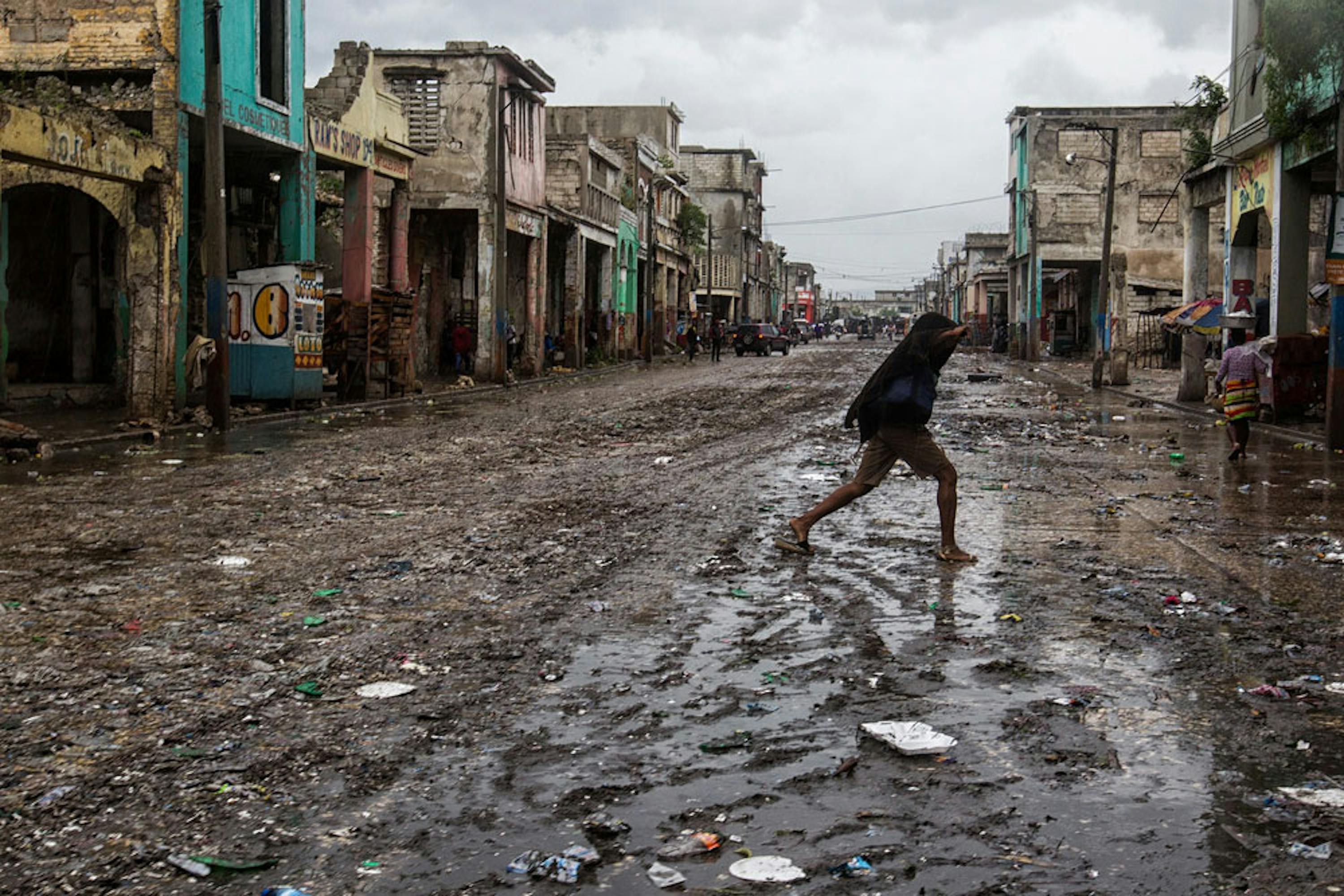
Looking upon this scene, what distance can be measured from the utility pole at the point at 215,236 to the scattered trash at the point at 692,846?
16636mm

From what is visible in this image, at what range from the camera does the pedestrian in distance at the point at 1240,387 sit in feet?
50.5

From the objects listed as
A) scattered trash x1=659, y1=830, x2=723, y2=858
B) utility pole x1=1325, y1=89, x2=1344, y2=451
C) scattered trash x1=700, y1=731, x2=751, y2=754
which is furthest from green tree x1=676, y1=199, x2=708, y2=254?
scattered trash x1=659, y1=830, x2=723, y2=858

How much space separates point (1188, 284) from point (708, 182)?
7701 cm

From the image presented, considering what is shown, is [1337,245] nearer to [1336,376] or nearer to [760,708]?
[1336,376]

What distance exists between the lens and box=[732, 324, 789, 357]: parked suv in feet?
224

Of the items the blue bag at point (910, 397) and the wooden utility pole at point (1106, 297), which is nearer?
the blue bag at point (910, 397)

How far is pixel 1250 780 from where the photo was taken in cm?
456

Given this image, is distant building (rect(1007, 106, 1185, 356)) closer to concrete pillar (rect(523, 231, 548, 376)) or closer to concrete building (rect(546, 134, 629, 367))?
concrete building (rect(546, 134, 629, 367))

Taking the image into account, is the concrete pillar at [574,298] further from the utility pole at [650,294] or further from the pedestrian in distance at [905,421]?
the pedestrian in distance at [905,421]

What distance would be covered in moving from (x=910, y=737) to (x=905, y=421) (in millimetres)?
4460

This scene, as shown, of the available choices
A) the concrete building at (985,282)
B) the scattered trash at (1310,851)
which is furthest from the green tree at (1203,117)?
the concrete building at (985,282)

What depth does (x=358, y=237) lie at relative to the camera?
2875cm

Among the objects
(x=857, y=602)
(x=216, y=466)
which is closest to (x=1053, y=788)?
(x=857, y=602)

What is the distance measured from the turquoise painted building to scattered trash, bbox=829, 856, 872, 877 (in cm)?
1877
